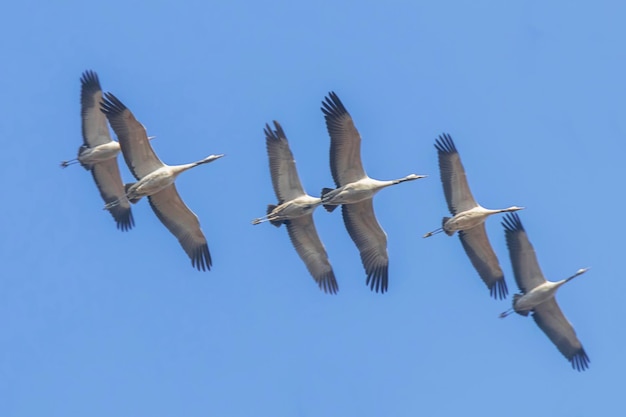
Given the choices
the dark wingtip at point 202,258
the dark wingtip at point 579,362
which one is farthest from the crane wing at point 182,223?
the dark wingtip at point 579,362

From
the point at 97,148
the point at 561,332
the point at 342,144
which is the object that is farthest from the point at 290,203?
the point at 561,332

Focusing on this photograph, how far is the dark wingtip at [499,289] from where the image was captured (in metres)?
47.2

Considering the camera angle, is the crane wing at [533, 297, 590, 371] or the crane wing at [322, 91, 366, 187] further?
the crane wing at [533, 297, 590, 371]

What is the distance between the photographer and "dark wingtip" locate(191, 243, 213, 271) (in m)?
46.8

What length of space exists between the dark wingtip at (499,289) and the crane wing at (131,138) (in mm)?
10437

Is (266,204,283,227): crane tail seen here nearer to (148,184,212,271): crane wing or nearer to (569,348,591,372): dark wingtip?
(148,184,212,271): crane wing

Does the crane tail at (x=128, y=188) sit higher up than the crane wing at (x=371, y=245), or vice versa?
the crane tail at (x=128, y=188)

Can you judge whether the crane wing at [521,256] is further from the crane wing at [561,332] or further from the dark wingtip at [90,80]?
the dark wingtip at [90,80]


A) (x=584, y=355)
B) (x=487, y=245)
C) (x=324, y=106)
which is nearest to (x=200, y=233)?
(x=324, y=106)

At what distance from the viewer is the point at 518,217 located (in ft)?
155

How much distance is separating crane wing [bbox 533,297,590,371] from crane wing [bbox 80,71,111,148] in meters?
14.1

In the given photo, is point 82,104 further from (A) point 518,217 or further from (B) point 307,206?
(A) point 518,217

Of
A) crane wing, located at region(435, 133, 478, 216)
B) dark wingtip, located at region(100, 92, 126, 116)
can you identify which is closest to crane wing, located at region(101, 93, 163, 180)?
dark wingtip, located at region(100, 92, 126, 116)

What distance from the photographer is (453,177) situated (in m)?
46.8
